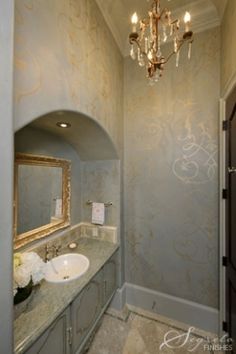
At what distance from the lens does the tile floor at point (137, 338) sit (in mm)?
1556

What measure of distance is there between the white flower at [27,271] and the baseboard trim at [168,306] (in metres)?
1.28

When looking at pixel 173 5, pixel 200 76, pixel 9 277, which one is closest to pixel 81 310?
pixel 9 277

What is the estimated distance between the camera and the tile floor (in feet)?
5.10

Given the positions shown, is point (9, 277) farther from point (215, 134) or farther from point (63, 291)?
point (215, 134)

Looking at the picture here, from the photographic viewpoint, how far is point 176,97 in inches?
73.6

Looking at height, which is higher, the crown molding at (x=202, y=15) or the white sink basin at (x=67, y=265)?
the crown molding at (x=202, y=15)

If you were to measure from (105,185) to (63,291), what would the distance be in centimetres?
114

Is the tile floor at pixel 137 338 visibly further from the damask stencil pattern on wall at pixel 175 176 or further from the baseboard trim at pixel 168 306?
the damask stencil pattern on wall at pixel 175 176

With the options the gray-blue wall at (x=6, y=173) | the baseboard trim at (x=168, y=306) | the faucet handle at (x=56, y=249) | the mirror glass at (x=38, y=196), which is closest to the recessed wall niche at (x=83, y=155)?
the mirror glass at (x=38, y=196)

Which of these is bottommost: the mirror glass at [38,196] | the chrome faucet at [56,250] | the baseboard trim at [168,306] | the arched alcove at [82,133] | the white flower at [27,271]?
the baseboard trim at [168,306]

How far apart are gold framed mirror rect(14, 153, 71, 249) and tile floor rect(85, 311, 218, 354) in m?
1.15

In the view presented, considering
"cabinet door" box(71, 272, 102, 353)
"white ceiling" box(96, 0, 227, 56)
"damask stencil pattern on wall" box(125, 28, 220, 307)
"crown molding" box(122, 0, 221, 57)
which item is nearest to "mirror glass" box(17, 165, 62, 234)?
"cabinet door" box(71, 272, 102, 353)

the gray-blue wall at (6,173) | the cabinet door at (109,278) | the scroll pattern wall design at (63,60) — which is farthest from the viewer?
the cabinet door at (109,278)

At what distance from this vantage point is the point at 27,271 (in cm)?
98
